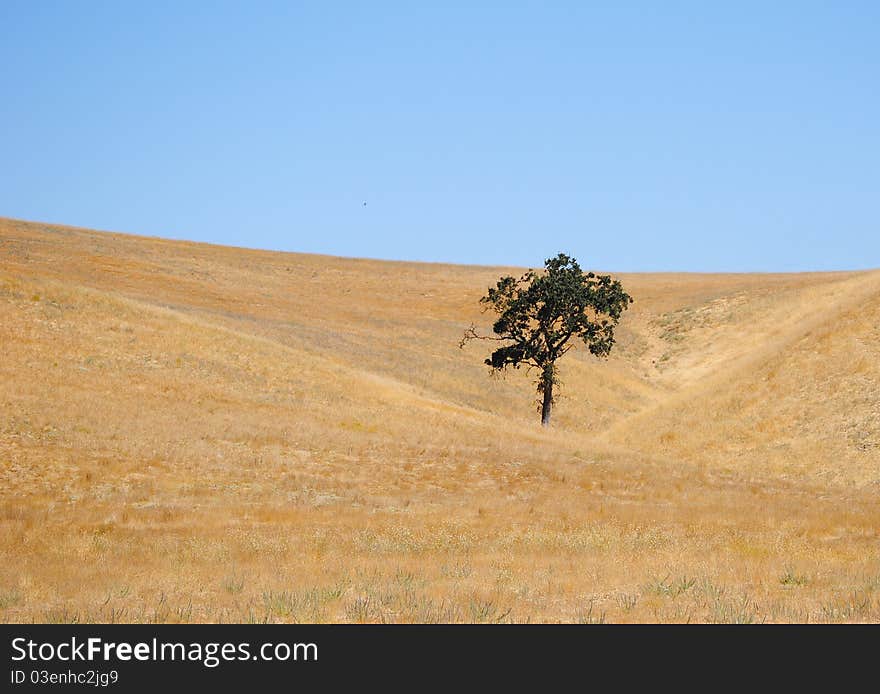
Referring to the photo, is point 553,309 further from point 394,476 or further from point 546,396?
point 394,476

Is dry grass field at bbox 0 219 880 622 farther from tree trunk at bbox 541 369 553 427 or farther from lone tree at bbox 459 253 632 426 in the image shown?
lone tree at bbox 459 253 632 426

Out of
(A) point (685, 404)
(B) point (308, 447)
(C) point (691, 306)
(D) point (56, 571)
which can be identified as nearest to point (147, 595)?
(D) point (56, 571)

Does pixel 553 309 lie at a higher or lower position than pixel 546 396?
higher

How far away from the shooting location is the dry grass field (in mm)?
13273

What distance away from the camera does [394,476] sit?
29125mm

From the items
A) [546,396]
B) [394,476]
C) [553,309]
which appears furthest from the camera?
[546,396]

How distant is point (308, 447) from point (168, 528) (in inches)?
494

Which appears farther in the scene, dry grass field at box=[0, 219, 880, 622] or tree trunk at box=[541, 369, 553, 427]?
tree trunk at box=[541, 369, 553, 427]

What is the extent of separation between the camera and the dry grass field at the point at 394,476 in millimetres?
13273

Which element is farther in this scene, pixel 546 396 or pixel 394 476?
pixel 546 396

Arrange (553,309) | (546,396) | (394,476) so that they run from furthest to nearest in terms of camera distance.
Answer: (546,396) < (553,309) < (394,476)

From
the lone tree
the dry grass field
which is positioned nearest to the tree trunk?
the lone tree

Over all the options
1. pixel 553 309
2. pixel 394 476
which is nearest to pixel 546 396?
pixel 553 309

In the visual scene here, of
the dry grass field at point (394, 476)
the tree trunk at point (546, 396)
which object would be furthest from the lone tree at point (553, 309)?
the dry grass field at point (394, 476)
